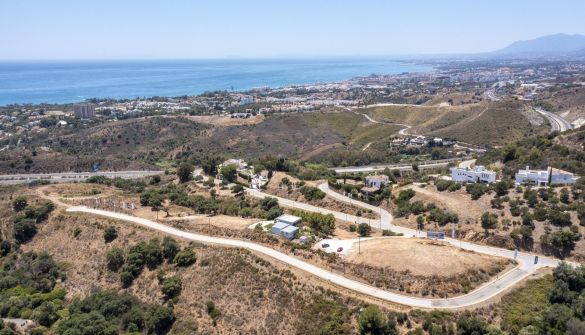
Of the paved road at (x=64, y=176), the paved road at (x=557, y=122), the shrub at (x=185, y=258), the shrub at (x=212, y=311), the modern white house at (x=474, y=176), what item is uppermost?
the modern white house at (x=474, y=176)

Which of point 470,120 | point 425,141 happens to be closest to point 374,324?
point 425,141

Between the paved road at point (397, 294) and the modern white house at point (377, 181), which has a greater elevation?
the modern white house at point (377, 181)

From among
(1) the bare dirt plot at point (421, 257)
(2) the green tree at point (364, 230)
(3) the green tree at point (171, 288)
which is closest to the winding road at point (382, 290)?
(1) the bare dirt plot at point (421, 257)

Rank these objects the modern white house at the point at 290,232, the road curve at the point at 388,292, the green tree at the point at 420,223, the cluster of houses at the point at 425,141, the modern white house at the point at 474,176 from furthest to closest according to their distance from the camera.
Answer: the cluster of houses at the point at 425,141, the modern white house at the point at 474,176, the green tree at the point at 420,223, the modern white house at the point at 290,232, the road curve at the point at 388,292

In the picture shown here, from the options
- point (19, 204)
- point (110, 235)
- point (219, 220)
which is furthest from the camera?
point (19, 204)

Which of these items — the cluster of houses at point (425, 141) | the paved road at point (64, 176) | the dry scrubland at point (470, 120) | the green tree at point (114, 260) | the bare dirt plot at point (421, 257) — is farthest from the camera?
the dry scrubland at point (470, 120)

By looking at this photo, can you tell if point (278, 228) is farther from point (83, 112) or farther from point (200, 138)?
point (83, 112)

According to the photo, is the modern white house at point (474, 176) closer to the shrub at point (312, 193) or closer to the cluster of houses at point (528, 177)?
the cluster of houses at point (528, 177)

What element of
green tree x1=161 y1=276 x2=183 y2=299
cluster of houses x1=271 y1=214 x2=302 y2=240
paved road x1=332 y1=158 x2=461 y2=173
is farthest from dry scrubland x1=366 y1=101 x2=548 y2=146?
green tree x1=161 y1=276 x2=183 y2=299
